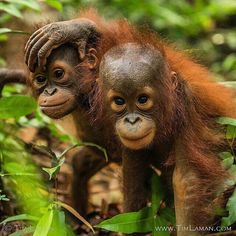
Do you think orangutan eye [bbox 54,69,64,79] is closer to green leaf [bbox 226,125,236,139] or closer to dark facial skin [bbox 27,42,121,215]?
dark facial skin [bbox 27,42,121,215]

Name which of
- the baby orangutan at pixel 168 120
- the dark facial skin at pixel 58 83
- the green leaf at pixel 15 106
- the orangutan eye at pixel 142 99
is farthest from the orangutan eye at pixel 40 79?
the orangutan eye at pixel 142 99

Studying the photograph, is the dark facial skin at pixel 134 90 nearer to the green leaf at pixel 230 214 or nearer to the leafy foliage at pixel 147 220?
the leafy foliage at pixel 147 220

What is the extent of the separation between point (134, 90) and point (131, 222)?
723 mm

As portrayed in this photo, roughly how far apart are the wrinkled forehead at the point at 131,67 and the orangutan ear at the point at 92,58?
1.21 feet

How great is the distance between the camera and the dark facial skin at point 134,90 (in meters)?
3.33

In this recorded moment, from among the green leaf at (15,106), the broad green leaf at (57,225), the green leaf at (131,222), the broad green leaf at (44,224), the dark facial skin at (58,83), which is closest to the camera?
the broad green leaf at (44,224)

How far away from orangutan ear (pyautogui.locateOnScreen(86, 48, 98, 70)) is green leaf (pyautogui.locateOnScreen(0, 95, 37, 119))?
43cm

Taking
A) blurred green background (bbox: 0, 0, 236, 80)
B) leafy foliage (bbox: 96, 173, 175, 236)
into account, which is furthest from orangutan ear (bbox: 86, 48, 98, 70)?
blurred green background (bbox: 0, 0, 236, 80)

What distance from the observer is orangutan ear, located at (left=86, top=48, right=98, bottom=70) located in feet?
12.6

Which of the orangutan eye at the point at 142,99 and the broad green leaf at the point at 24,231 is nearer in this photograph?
the broad green leaf at the point at 24,231

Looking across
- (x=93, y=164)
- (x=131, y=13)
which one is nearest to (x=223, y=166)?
(x=93, y=164)

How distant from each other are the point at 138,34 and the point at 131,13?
4.14 metres

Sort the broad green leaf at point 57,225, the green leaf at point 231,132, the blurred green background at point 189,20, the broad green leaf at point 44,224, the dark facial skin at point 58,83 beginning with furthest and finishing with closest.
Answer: the blurred green background at point 189,20, the dark facial skin at point 58,83, the green leaf at point 231,132, the broad green leaf at point 57,225, the broad green leaf at point 44,224

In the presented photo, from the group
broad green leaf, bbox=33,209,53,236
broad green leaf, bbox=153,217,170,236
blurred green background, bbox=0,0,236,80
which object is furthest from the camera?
blurred green background, bbox=0,0,236,80
